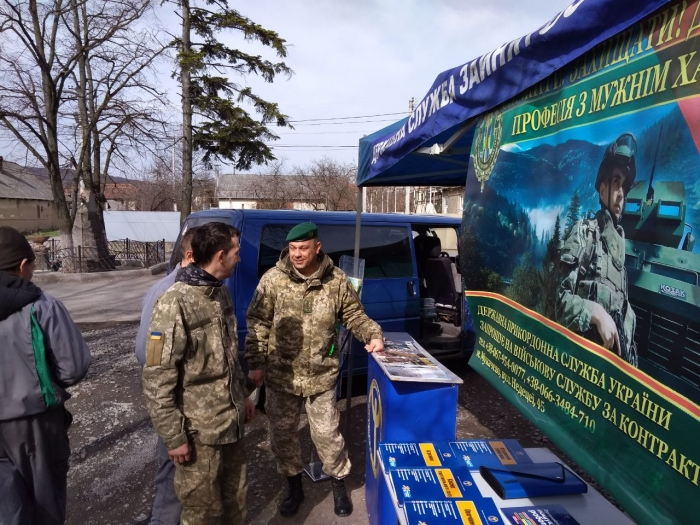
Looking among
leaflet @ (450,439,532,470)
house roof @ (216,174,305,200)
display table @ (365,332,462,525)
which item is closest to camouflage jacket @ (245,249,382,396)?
display table @ (365,332,462,525)

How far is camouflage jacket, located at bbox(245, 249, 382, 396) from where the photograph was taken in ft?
8.75

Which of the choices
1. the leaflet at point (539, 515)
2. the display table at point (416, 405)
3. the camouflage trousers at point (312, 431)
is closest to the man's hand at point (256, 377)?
the camouflage trousers at point (312, 431)

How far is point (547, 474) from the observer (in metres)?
1.74

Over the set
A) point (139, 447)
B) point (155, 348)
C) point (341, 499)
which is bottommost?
point (139, 447)

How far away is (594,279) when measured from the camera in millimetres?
1232

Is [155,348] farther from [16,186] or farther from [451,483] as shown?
[16,186]

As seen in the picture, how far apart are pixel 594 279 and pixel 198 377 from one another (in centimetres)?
166

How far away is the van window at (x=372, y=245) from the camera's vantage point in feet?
12.9

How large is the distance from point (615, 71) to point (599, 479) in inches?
43.1

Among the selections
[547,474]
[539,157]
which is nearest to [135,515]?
[547,474]

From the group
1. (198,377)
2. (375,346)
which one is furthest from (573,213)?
(198,377)

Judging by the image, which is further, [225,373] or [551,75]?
[225,373]

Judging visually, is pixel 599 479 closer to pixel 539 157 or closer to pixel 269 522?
pixel 539 157

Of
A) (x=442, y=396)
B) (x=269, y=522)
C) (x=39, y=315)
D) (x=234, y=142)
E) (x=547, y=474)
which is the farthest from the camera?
(x=234, y=142)
